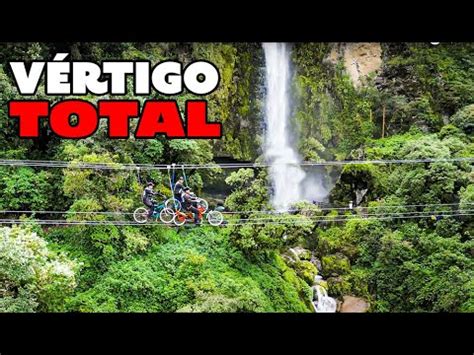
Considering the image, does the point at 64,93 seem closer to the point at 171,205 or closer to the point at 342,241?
the point at 171,205

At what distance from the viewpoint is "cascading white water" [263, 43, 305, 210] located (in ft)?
40.3

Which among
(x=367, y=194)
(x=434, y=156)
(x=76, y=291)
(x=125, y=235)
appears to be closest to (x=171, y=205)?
(x=125, y=235)

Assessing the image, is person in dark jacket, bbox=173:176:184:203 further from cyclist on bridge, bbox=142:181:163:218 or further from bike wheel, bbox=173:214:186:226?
cyclist on bridge, bbox=142:181:163:218

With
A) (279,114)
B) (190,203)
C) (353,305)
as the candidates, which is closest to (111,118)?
(190,203)

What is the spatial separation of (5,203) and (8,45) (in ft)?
8.55

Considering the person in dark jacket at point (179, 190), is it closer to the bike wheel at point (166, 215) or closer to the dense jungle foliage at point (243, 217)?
the bike wheel at point (166, 215)

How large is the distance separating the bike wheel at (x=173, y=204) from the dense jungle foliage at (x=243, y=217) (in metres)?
0.58

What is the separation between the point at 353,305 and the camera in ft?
35.1

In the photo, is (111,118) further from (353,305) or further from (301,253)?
(353,305)

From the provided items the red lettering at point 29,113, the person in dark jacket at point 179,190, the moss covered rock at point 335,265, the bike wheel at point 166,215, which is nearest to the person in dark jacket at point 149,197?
the bike wheel at point 166,215

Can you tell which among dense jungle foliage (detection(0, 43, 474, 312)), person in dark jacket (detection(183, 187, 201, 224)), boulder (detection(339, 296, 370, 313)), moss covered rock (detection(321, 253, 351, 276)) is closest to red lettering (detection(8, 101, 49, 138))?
dense jungle foliage (detection(0, 43, 474, 312))

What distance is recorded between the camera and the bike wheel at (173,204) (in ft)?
32.7

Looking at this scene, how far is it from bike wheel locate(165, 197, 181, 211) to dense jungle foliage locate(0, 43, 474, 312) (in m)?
0.58

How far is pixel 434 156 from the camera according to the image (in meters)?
10.5
